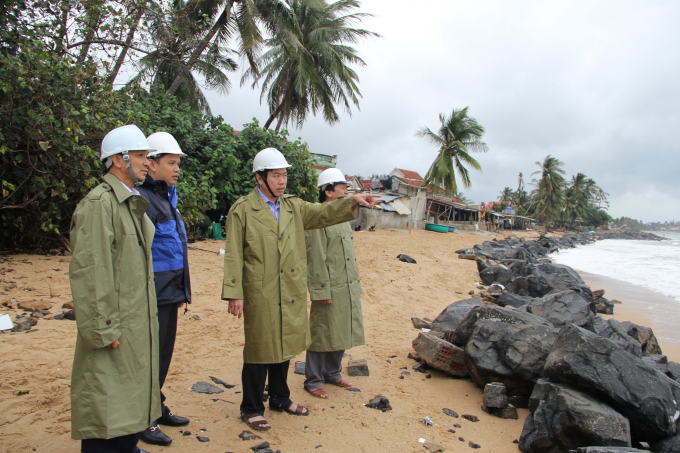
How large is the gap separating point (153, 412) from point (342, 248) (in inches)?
76.7

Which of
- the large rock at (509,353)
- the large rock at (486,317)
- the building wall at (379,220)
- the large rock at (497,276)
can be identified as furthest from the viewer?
the building wall at (379,220)

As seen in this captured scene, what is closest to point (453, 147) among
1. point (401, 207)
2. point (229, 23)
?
point (401, 207)

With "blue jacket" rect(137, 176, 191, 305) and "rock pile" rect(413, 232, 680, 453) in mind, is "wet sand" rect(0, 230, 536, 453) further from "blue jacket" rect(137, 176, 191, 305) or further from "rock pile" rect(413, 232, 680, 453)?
"blue jacket" rect(137, 176, 191, 305)

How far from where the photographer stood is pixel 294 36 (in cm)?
1448

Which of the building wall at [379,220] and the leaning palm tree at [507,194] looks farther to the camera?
the leaning palm tree at [507,194]

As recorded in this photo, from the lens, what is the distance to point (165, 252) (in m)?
2.59

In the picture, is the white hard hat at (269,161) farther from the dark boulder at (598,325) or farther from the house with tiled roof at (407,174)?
the house with tiled roof at (407,174)

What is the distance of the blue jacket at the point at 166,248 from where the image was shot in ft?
8.32

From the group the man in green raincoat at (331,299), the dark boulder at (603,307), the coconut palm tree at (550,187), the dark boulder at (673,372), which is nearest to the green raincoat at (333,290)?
the man in green raincoat at (331,299)

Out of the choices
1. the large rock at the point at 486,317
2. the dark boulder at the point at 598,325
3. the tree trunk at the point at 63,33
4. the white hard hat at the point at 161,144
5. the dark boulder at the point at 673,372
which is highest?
the tree trunk at the point at 63,33

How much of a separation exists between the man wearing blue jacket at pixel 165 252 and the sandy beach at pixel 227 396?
342 mm

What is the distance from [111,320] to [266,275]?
1.09 m

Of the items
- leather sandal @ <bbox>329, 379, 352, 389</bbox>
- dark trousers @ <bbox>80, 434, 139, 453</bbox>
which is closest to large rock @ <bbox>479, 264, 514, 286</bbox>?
leather sandal @ <bbox>329, 379, 352, 389</bbox>

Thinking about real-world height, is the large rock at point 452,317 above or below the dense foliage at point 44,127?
below
